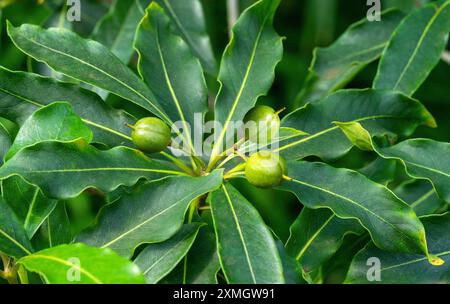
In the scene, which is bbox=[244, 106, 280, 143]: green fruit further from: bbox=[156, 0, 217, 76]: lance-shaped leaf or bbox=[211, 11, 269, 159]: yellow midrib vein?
bbox=[156, 0, 217, 76]: lance-shaped leaf

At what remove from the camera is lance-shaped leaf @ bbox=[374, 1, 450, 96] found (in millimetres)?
1586

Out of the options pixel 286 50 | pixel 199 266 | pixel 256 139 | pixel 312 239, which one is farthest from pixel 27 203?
pixel 286 50

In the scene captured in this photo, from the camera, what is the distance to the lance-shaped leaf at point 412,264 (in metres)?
1.31

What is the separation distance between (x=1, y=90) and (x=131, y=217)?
0.37m

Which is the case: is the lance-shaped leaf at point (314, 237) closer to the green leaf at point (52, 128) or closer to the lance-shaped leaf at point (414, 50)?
the lance-shaped leaf at point (414, 50)

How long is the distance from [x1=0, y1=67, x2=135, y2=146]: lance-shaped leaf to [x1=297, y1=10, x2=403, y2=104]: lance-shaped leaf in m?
0.58

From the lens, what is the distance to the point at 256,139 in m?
1.28

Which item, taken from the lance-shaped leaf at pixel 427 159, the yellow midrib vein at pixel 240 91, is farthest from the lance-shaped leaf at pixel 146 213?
the lance-shaped leaf at pixel 427 159

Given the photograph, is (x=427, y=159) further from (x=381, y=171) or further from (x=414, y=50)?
(x=414, y=50)

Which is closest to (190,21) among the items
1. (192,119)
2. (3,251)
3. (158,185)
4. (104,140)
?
(192,119)

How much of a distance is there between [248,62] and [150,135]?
30 cm

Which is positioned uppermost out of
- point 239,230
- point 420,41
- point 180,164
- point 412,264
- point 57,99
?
point 420,41

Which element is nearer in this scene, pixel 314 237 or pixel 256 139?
pixel 256 139

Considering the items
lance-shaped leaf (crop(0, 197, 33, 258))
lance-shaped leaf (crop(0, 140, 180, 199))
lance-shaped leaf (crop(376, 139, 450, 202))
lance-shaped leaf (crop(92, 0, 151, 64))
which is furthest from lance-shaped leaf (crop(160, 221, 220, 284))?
lance-shaped leaf (crop(92, 0, 151, 64))
